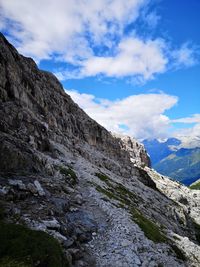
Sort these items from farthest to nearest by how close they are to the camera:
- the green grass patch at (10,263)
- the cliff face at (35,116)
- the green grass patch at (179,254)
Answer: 1. the cliff face at (35,116)
2. the green grass patch at (179,254)
3. the green grass patch at (10,263)

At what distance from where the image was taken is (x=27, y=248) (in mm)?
18281

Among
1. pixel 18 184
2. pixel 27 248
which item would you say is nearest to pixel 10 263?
pixel 27 248

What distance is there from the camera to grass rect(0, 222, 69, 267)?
56.2 feet

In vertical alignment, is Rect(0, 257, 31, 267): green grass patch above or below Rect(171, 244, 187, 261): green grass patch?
below

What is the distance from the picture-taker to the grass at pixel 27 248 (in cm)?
1713

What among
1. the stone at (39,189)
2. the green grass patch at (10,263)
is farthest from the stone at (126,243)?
the green grass patch at (10,263)

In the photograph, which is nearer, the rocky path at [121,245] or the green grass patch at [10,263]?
the green grass patch at [10,263]

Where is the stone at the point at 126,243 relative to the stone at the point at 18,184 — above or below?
below

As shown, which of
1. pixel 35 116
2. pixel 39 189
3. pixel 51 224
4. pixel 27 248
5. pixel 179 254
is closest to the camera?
pixel 27 248

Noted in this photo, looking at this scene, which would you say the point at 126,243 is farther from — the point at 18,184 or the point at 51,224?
the point at 18,184

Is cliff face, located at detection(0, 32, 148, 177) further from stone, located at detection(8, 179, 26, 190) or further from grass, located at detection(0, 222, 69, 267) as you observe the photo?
grass, located at detection(0, 222, 69, 267)

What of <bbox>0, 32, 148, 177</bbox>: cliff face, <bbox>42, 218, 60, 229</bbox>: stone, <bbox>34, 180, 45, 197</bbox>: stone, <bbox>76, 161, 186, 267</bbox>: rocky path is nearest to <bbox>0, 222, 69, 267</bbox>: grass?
<bbox>42, 218, 60, 229</bbox>: stone

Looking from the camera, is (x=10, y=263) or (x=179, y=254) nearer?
(x=10, y=263)

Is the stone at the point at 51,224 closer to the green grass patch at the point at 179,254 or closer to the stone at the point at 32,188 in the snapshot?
the stone at the point at 32,188
